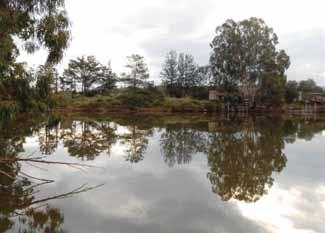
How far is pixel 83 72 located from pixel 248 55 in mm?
26536

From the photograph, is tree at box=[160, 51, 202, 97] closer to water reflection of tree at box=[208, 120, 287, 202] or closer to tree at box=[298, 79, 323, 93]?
tree at box=[298, 79, 323, 93]

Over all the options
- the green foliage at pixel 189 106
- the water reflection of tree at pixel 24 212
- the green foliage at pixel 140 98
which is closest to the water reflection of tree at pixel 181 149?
the water reflection of tree at pixel 24 212

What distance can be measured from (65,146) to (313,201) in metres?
9.20

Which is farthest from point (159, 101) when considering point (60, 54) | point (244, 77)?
point (60, 54)

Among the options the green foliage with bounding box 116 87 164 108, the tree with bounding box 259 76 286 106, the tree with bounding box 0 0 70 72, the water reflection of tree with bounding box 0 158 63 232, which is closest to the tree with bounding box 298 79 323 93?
the tree with bounding box 259 76 286 106

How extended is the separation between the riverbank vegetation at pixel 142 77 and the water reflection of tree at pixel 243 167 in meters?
4.07

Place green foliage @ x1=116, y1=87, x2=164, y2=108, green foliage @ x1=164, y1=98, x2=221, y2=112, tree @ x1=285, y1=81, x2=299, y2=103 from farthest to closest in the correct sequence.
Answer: tree @ x1=285, y1=81, x2=299, y2=103 → green foliage @ x1=164, y1=98, x2=221, y2=112 → green foliage @ x1=116, y1=87, x2=164, y2=108

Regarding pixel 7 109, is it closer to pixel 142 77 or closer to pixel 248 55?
pixel 248 55

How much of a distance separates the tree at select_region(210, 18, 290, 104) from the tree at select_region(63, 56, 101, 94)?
2050 centimetres

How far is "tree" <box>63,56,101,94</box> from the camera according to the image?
2247 inches

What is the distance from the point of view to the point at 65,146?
1332 centimetres

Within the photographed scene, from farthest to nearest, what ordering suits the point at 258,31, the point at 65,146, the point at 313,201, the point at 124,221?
the point at 258,31
the point at 65,146
the point at 313,201
the point at 124,221

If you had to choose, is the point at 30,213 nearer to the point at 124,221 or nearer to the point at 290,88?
the point at 124,221

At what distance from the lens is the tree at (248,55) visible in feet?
147
